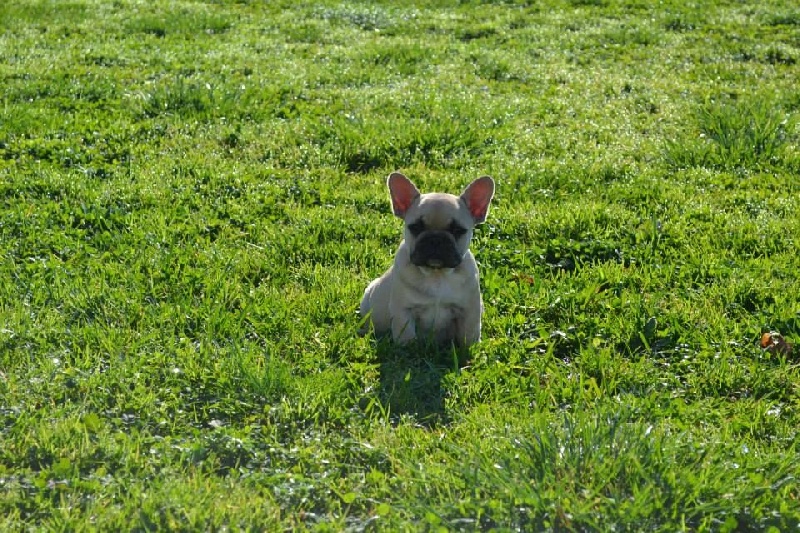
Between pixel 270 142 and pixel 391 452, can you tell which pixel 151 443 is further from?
pixel 270 142

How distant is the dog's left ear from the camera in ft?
16.8

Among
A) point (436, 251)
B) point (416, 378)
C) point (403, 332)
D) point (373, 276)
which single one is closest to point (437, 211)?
point (436, 251)

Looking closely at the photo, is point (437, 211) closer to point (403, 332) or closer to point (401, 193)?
point (401, 193)

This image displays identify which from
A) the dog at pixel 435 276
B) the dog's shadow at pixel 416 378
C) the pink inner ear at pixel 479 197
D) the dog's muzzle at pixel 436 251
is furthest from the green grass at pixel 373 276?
the pink inner ear at pixel 479 197

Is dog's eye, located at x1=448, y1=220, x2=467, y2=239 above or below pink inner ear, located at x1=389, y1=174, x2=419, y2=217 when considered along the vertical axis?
below

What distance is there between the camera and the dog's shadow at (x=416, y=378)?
4.51 meters

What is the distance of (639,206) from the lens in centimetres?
695

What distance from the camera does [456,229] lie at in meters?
4.97

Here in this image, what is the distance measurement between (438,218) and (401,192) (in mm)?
331

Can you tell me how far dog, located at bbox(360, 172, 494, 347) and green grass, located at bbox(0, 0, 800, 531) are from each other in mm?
179

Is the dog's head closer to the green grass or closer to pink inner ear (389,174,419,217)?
pink inner ear (389,174,419,217)

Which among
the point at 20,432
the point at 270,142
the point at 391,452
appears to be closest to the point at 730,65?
the point at 270,142

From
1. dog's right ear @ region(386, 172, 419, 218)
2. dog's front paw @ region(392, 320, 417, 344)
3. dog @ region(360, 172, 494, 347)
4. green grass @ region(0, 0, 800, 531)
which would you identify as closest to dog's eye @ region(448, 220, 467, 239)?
dog @ region(360, 172, 494, 347)

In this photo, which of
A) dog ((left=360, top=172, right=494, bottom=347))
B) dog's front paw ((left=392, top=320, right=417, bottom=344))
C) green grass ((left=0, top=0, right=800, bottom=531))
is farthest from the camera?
dog's front paw ((left=392, top=320, right=417, bottom=344))
